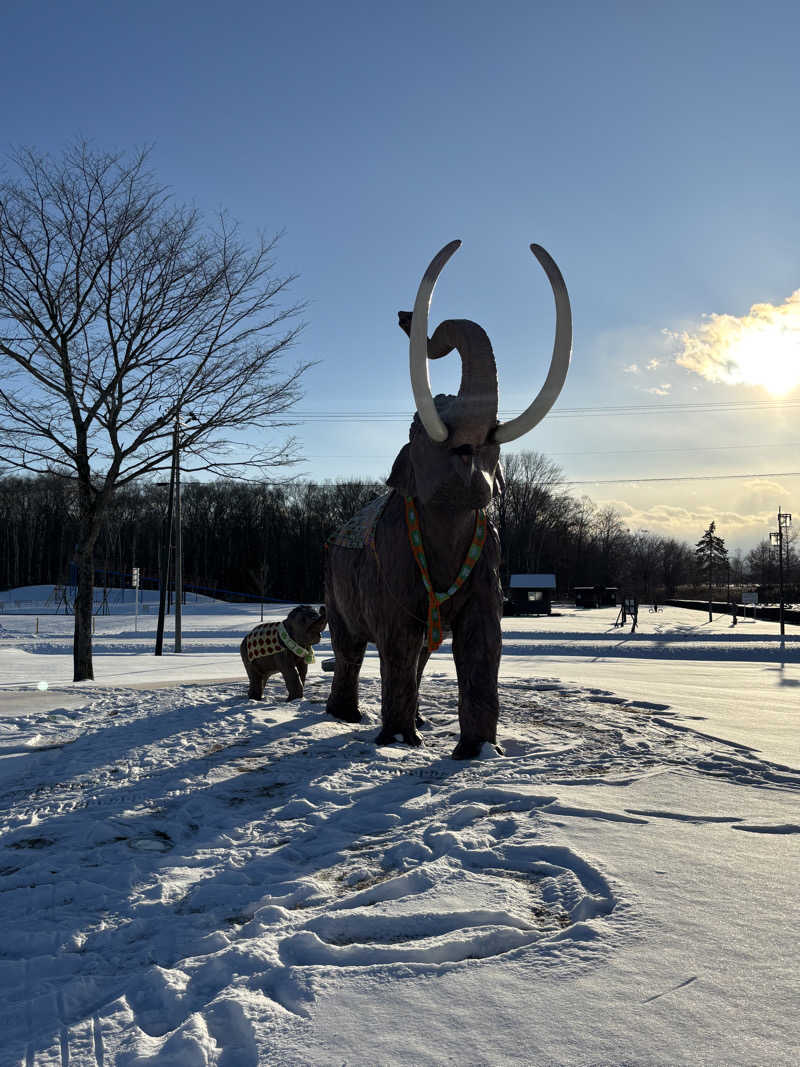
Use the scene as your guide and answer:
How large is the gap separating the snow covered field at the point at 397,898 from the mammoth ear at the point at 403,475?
1877 mm

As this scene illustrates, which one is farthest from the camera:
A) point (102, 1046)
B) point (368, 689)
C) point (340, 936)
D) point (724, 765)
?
point (368, 689)

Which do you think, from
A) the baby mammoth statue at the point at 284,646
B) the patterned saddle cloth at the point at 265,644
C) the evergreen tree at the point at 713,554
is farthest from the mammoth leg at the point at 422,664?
the evergreen tree at the point at 713,554

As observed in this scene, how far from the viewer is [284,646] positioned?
7434 mm

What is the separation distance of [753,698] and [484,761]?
16.2 feet

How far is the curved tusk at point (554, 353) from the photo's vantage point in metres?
4.27

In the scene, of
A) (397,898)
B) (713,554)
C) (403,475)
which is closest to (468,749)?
(403,475)

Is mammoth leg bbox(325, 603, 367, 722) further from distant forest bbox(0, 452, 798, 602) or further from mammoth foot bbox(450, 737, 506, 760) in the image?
distant forest bbox(0, 452, 798, 602)

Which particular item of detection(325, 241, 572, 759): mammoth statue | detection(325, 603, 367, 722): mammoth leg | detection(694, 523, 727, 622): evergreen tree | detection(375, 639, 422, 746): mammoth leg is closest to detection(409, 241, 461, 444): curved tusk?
detection(325, 241, 572, 759): mammoth statue

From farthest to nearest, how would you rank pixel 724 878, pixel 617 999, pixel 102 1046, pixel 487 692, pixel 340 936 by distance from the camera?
pixel 487 692
pixel 724 878
pixel 340 936
pixel 617 999
pixel 102 1046

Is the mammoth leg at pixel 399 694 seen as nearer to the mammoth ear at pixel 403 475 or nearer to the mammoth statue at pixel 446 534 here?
the mammoth statue at pixel 446 534

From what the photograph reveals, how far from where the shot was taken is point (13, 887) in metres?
2.74

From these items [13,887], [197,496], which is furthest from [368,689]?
[197,496]

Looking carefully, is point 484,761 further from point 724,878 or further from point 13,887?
point 13,887

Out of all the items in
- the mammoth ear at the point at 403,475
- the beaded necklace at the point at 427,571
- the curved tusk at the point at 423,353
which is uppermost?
the curved tusk at the point at 423,353
